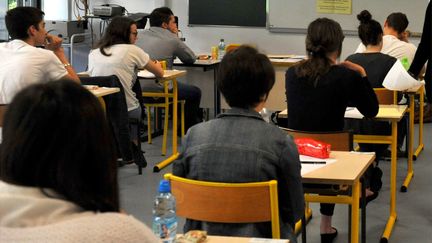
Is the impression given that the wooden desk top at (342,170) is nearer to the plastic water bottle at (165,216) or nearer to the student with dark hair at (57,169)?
the plastic water bottle at (165,216)

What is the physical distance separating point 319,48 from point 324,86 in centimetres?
21

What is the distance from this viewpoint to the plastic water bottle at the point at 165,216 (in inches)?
84.0

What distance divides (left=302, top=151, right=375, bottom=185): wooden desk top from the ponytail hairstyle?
58 cm

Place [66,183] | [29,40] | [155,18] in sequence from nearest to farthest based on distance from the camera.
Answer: [66,183], [29,40], [155,18]

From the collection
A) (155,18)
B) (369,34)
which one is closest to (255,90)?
(369,34)

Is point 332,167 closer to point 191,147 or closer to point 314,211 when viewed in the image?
point 191,147

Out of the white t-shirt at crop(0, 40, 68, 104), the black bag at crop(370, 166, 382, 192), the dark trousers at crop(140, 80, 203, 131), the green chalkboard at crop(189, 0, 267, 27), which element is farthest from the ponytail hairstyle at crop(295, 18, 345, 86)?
the green chalkboard at crop(189, 0, 267, 27)

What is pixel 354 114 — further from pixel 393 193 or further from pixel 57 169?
pixel 57 169

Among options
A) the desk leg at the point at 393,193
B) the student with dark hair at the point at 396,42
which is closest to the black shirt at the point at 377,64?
the student with dark hair at the point at 396,42

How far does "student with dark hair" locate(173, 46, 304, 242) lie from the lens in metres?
2.46

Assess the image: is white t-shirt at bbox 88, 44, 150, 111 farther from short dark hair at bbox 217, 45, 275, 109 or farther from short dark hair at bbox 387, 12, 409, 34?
short dark hair at bbox 217, 45, 275, 109

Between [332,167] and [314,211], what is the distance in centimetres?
172

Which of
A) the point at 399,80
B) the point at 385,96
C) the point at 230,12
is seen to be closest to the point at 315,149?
the point at 399,80

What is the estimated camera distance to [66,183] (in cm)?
119
